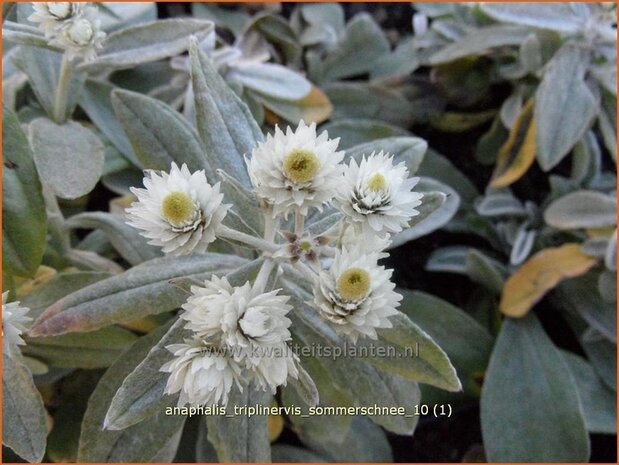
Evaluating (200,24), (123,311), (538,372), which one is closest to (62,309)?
(123,311)

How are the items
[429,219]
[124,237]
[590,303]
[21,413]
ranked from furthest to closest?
[590,303], [429,219], [124,237], [21,413]

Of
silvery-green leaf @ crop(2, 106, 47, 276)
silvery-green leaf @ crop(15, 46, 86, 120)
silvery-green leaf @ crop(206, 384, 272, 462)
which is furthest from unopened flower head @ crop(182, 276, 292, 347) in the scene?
silvery-green leaf @ crop(15, 46, 86, 120)

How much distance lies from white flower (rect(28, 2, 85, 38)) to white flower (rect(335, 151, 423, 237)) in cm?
51

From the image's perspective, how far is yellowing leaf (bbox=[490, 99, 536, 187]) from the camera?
162 centimetres

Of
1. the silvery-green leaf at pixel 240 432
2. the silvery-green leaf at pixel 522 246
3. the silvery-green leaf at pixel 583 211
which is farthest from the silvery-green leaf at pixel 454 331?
the silvery-green leaf at pixel 240 432

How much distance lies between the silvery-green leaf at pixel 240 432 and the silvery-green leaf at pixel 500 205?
810 mm

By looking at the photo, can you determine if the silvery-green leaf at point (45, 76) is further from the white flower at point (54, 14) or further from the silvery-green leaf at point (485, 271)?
the silvery-green leaf at point (485, 271)

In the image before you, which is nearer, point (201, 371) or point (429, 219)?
point (201, 371)

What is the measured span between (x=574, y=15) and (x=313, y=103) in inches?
25.8

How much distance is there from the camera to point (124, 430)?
1060 mm

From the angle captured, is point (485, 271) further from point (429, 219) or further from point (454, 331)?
point (429, 219)

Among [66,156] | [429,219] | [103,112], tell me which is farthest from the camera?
[103,112]

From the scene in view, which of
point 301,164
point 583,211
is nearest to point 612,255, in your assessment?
point 583,211

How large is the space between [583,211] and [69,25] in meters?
1.16
